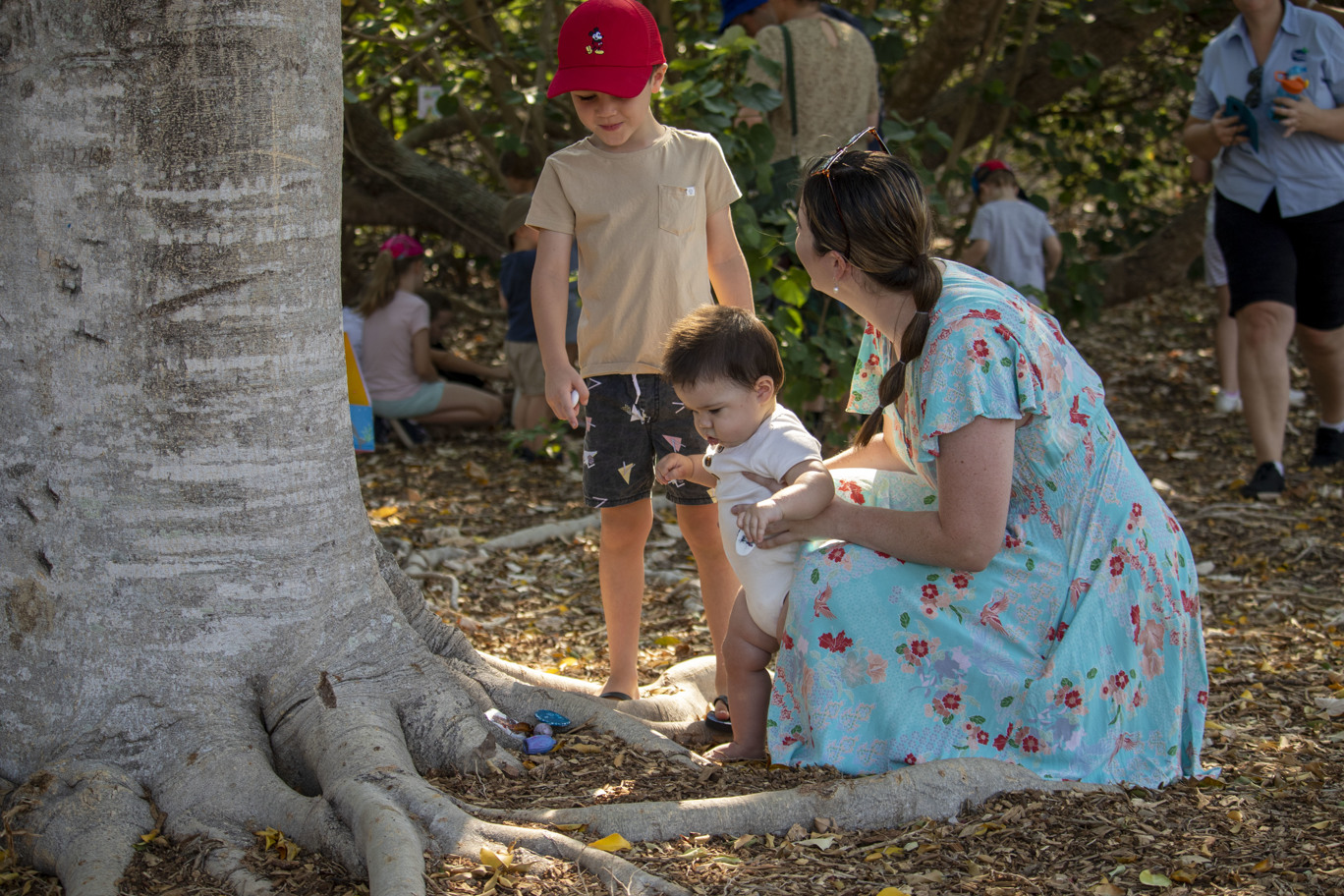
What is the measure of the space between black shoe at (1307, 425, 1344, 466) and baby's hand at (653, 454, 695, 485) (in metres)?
4.12

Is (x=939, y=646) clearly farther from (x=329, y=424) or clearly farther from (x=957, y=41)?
(x=957, y=41)

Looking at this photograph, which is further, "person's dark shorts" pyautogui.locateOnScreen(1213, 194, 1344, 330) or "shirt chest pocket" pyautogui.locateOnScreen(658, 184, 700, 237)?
"person's dark shorts" pyautogui.locateOnScreen(1213, 194, 1344, 330)

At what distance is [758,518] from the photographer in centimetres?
229

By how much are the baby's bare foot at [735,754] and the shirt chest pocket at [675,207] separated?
1.27 metres

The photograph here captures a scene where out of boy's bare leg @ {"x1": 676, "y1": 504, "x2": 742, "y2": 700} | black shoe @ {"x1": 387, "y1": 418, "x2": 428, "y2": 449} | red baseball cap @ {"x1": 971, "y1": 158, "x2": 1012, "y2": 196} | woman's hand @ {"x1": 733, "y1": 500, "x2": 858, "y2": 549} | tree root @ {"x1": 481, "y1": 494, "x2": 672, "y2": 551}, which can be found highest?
red baseball cap @ {"x1": 971, "y1": 158, "x2": 1012, "y2": 196}

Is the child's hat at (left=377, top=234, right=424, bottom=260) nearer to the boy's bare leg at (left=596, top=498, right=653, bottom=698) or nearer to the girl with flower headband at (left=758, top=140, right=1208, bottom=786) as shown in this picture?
the boy's bare leg at (left=596, top=498, right=653, bottom=698)

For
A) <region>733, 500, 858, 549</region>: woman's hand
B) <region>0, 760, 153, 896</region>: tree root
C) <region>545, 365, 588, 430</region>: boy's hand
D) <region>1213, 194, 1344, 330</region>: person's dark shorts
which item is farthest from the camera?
<region>1213, 194, 1344, 330</region>: person's dark shorts

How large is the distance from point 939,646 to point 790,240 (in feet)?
7.99

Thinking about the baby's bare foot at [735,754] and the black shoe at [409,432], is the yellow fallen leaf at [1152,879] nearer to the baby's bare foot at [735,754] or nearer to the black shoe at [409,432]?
→ the baby's bare foot at [735,754]

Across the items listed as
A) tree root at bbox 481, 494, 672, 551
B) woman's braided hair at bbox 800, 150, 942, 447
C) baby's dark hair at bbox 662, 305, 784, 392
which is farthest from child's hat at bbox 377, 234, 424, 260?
woman's braided hair at bbox 800, 150, 942, 447

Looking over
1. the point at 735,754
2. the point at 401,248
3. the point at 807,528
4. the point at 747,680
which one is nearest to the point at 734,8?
the point at 401,248

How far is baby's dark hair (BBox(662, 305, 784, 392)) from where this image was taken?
2465mm

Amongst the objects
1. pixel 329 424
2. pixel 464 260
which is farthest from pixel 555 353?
pixel 464 260

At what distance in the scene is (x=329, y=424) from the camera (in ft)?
7.86
